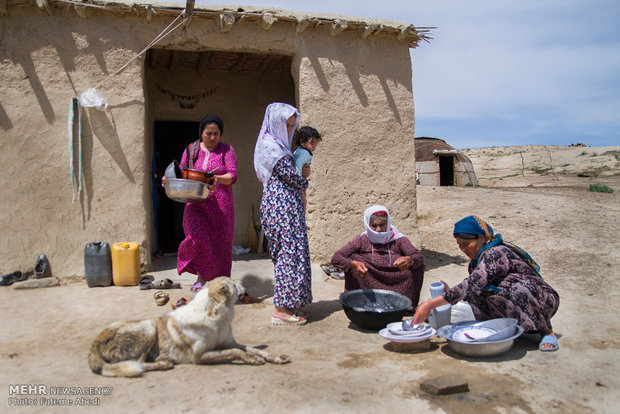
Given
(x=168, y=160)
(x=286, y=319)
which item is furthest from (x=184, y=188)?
(x=168, y=160)

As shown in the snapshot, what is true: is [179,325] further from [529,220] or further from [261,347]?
[529,220]

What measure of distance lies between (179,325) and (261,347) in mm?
740

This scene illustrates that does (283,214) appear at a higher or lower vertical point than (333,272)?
higher

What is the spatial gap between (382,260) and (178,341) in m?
2.06

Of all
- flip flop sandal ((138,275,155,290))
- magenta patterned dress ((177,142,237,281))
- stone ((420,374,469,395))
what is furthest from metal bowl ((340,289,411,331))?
flip flop sandal ((138,275,155,290))

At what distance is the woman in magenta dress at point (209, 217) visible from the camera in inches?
173

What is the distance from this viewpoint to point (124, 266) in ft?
16.9

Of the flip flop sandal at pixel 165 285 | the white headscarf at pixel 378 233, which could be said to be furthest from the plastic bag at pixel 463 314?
the flip flop sandal at pixel 165 285

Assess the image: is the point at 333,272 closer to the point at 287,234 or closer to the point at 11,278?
the point at 287,234

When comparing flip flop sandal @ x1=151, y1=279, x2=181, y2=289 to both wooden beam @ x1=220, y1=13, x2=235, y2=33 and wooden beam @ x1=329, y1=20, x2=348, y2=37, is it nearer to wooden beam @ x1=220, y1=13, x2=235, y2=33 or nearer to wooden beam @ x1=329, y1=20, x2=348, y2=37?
wooden beam @ x1=220, y1=13, x2=235, y2=33

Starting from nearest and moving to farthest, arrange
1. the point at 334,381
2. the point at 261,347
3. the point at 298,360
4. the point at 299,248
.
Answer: the point at 334,381 → the point at 298,360 → the point at 261,347 → the point at 299,248

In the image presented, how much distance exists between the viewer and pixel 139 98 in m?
5.52

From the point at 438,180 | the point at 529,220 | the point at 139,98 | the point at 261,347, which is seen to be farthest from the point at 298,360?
the point at 438,180

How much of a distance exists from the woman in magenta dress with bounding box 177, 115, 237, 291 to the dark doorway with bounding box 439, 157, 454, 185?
54.3 ft
